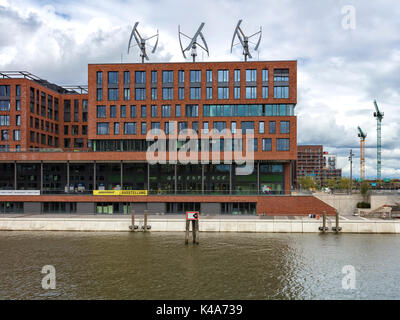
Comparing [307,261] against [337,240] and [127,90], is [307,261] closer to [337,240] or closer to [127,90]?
[337,240]

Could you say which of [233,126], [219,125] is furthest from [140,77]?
[233,126]

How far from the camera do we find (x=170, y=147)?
64188 millimetres

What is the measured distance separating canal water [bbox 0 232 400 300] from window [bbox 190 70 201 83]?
101 feet

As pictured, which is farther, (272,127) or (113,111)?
(113,111)

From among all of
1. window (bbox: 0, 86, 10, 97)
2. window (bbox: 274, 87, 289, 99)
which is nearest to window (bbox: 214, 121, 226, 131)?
window (bbox: 274, 87, 289, 99)

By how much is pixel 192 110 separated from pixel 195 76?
20.7 ft

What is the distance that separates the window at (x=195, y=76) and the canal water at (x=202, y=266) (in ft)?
101

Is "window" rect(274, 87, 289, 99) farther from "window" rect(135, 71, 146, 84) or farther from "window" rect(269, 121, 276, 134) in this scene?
"window" rect(135, 71, 146, 84)

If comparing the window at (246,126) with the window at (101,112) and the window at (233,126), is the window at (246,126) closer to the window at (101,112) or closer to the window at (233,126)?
the window at (233,126)

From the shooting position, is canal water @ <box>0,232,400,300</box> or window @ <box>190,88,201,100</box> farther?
window @ <box>190,88,201,100</box>

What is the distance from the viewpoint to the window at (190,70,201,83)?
64500mm

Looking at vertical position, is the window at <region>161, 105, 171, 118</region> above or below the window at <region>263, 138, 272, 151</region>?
above

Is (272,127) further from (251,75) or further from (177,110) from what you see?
(177,110)
